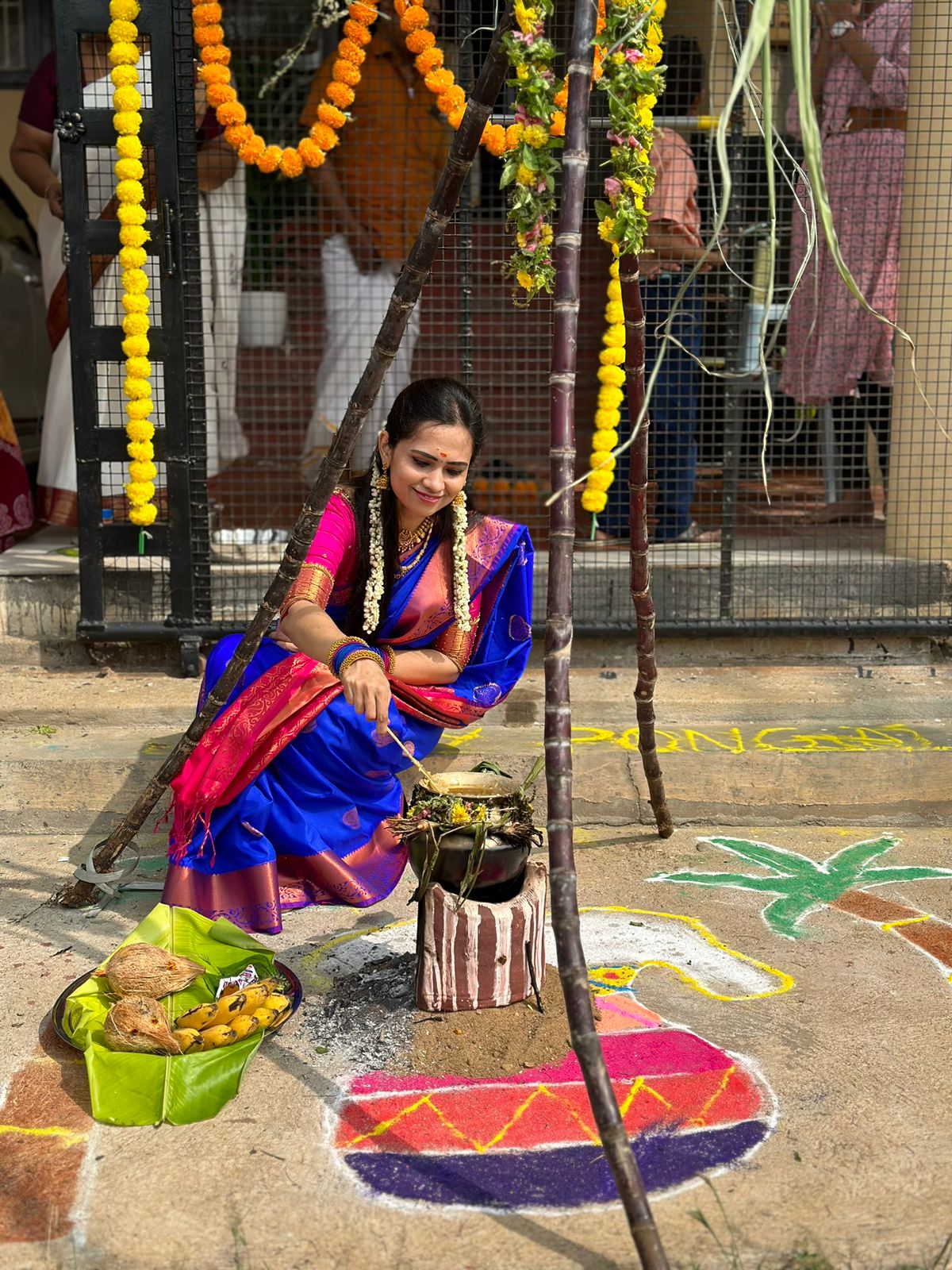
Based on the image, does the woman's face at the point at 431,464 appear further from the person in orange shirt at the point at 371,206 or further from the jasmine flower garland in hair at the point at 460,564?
the person in orange shirt at the point at 371,206

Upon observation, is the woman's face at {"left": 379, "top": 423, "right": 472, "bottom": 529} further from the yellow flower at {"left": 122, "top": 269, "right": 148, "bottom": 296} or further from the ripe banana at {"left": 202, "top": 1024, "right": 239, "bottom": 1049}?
the yellow flower at {"left": 122, "top": 269, "right": 148, "bottom": 296}

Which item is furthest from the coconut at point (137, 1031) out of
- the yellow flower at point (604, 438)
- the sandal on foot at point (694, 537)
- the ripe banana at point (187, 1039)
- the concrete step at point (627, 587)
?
the sandal on foot at point (694, 537)

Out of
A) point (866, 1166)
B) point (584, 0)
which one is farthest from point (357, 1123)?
point (584, 0)

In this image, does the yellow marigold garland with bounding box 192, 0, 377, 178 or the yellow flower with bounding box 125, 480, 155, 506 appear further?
the yellow flower with bounding box 125, 480, 155, 506

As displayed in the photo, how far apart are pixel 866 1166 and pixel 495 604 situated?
Result: 1.72 m

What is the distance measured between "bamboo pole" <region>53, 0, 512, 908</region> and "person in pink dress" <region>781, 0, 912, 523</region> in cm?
245

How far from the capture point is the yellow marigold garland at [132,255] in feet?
13.4

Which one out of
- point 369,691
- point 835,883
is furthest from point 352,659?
point 835,883

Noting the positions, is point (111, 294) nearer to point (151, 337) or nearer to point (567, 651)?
point (151, 337)

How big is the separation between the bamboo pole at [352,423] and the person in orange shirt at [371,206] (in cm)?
211

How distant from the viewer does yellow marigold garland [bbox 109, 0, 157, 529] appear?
4.07m

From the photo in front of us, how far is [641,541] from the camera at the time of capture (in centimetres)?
306

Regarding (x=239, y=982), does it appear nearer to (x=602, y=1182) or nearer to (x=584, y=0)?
(x=602, y=1182)

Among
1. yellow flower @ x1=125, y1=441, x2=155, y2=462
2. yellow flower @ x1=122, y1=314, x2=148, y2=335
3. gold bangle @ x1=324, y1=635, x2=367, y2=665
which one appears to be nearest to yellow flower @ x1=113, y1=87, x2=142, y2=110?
yellow flower @ x1=122, y1=314, x2=148, y2=335
